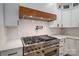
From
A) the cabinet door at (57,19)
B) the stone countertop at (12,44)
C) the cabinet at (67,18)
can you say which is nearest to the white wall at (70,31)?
the cabinet at (67,18)

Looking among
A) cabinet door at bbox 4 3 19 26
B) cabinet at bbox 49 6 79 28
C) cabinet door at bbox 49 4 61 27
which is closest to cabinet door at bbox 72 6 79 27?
cabinet at bbox 49 6 79 28

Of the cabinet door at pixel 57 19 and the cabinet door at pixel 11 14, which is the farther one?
the cabinet door at pixel 57 19

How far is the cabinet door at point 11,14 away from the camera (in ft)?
3.00

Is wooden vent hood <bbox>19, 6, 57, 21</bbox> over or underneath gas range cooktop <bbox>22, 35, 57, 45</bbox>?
over

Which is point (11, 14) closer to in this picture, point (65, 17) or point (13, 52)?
point (13, 52)

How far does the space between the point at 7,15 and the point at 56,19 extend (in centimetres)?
66

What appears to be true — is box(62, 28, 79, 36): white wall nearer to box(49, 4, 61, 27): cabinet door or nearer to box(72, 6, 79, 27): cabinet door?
box(72, 6, 79, 27): cabinet door

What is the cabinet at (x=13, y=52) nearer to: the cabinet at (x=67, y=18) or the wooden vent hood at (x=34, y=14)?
the wooden vent hood at (x=34, y=14)

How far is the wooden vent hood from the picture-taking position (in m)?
1.04

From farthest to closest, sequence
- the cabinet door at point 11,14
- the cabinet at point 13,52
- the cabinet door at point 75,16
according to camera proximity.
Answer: the cabinet door at point 75,16, the cabinet door at point 11,14, the cabinet at point 13,52

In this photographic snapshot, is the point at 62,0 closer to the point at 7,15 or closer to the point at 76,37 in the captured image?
the point at 7,15

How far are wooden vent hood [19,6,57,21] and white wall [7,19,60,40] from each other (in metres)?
0.08

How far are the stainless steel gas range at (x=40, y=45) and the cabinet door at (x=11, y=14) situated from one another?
273 mm

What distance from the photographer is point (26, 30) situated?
102 cm
